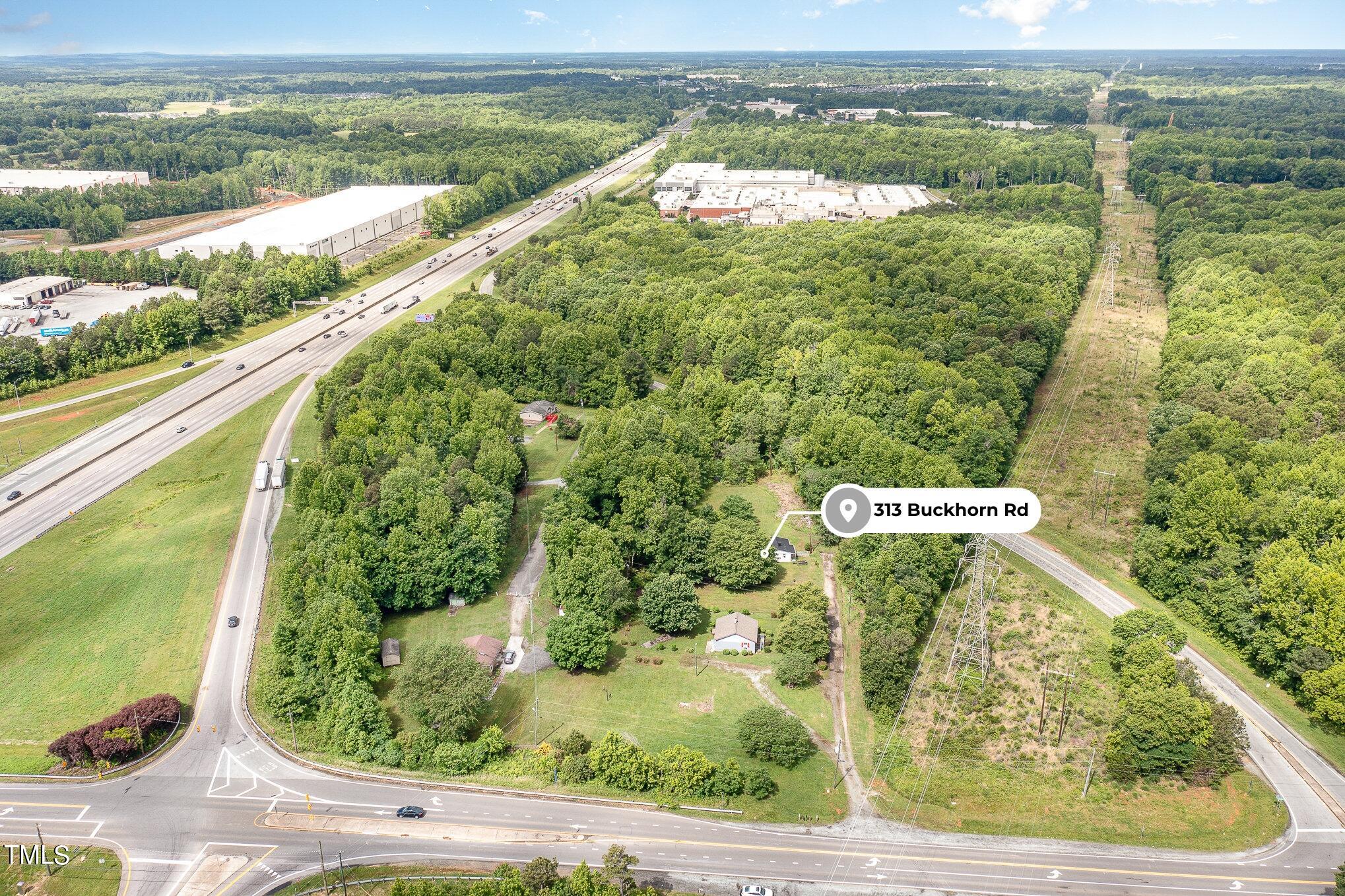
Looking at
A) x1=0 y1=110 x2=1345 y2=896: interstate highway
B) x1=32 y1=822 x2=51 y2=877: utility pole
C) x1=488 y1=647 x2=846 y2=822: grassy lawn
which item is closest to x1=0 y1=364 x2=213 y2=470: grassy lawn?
x1=0 y1=110 x2=1345 y2=896: interstate highway

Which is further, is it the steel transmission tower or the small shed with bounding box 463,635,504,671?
the small shed with bounding box 463,635,504,671

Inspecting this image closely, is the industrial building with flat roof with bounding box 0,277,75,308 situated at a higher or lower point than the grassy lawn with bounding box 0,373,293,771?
higher

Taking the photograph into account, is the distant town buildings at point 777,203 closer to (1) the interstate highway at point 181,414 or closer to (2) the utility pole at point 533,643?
(1) the interstate highway at point 181,414

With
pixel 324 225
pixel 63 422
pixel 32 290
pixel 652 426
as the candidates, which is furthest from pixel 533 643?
pixel 324 225

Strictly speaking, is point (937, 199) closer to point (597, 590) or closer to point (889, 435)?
point (889, 435)

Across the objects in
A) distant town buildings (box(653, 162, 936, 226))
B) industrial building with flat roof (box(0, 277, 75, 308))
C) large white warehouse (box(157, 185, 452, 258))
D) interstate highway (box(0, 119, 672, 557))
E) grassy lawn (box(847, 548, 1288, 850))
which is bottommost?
grassy lawn (box(847, 548, 1288, 850))

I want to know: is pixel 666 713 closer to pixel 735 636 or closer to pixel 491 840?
pixel 735 636

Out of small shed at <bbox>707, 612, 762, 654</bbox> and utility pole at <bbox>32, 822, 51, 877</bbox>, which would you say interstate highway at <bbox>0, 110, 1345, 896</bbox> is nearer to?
utility pole at <bbox>32, 822, 51, 877</bbox>
